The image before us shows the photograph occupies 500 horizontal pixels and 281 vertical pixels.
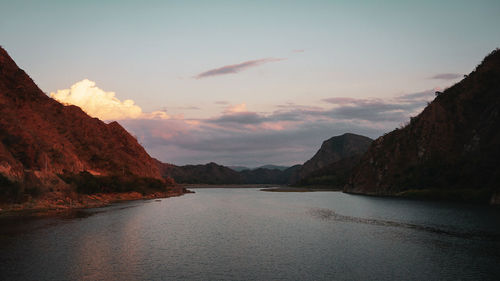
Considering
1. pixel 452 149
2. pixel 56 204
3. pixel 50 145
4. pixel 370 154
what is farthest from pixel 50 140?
pixel 370 154

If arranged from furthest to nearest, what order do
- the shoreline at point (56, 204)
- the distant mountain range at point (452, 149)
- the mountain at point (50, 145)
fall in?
the distant mountain range at point (452, 149) → the mountain at point (50, 145) → the shoreline at point (56, 204)

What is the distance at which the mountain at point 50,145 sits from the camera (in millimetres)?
80062

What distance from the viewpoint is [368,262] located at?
32.5m

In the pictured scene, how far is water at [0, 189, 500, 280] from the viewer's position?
28625 mm

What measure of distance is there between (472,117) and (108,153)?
138 meters

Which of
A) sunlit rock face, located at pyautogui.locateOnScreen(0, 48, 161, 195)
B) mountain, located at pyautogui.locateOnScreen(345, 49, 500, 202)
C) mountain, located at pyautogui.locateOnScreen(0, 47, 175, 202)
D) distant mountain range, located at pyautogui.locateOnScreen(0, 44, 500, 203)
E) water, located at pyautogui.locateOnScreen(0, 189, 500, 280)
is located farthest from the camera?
mountain, located at pyautogui.locateOnScreen(345, 49, 500, 202)

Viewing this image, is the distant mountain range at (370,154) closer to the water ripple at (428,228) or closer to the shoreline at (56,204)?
the shoreline at (56,204)

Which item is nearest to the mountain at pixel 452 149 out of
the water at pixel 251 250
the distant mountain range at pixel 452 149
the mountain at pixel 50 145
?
the distant mountain range at pixel 452 149

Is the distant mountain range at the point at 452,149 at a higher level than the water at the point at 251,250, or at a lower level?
higher

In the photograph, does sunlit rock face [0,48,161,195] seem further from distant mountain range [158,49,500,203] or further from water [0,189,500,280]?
distant mountain range [158,49,500,203]

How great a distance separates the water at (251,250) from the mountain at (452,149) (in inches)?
1764

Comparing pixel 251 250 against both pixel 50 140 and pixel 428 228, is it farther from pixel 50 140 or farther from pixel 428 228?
pixel 50 140

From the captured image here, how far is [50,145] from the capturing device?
10925cm

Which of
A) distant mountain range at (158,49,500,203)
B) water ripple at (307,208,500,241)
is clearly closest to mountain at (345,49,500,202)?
distant mountain range at (158,49,500,203)
